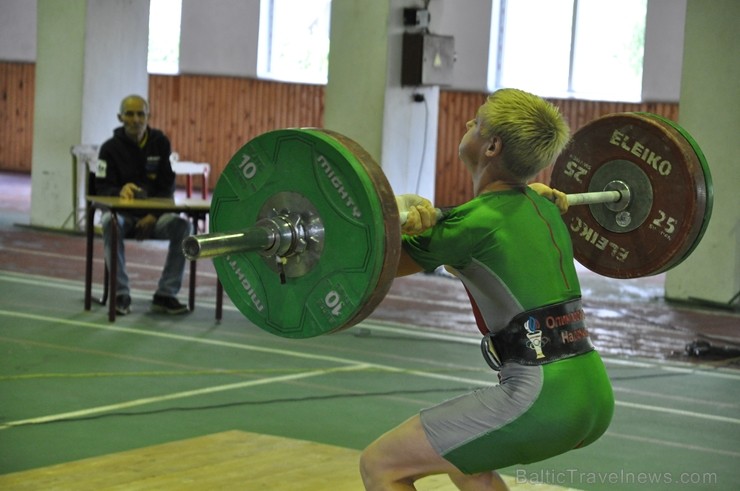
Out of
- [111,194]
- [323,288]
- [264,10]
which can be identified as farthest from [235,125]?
[323,288]

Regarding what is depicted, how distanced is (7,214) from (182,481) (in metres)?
9.39

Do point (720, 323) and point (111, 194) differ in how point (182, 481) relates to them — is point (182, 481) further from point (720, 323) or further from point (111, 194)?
point (720, 323)

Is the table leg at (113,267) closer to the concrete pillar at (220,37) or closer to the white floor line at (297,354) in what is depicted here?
the white floor line at (297,354)

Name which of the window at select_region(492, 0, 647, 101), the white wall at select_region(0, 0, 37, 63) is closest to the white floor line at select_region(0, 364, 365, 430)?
the window at select_region(492, 0, 647, 101)

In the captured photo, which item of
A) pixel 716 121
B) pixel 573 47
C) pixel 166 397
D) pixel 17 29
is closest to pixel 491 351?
pixel 166 397

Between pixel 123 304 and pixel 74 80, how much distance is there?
4.39 m

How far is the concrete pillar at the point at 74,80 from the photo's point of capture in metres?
11.1

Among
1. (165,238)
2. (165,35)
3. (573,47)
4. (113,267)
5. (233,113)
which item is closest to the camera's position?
(113,267)

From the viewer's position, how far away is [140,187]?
24.8 feet

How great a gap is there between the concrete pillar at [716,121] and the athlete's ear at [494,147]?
21.4 ft

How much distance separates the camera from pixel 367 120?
9.92 meters

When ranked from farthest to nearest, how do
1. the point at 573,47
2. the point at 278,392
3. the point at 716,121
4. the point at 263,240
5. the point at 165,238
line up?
the point at 573,47, the point at 716,121, the point at 165,238, the point at 278,392, the point at 263,240

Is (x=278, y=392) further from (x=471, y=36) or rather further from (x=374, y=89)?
(x=471, y=36)

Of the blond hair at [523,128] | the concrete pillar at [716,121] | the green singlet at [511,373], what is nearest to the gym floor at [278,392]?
the concrete pillar at [716,121]
